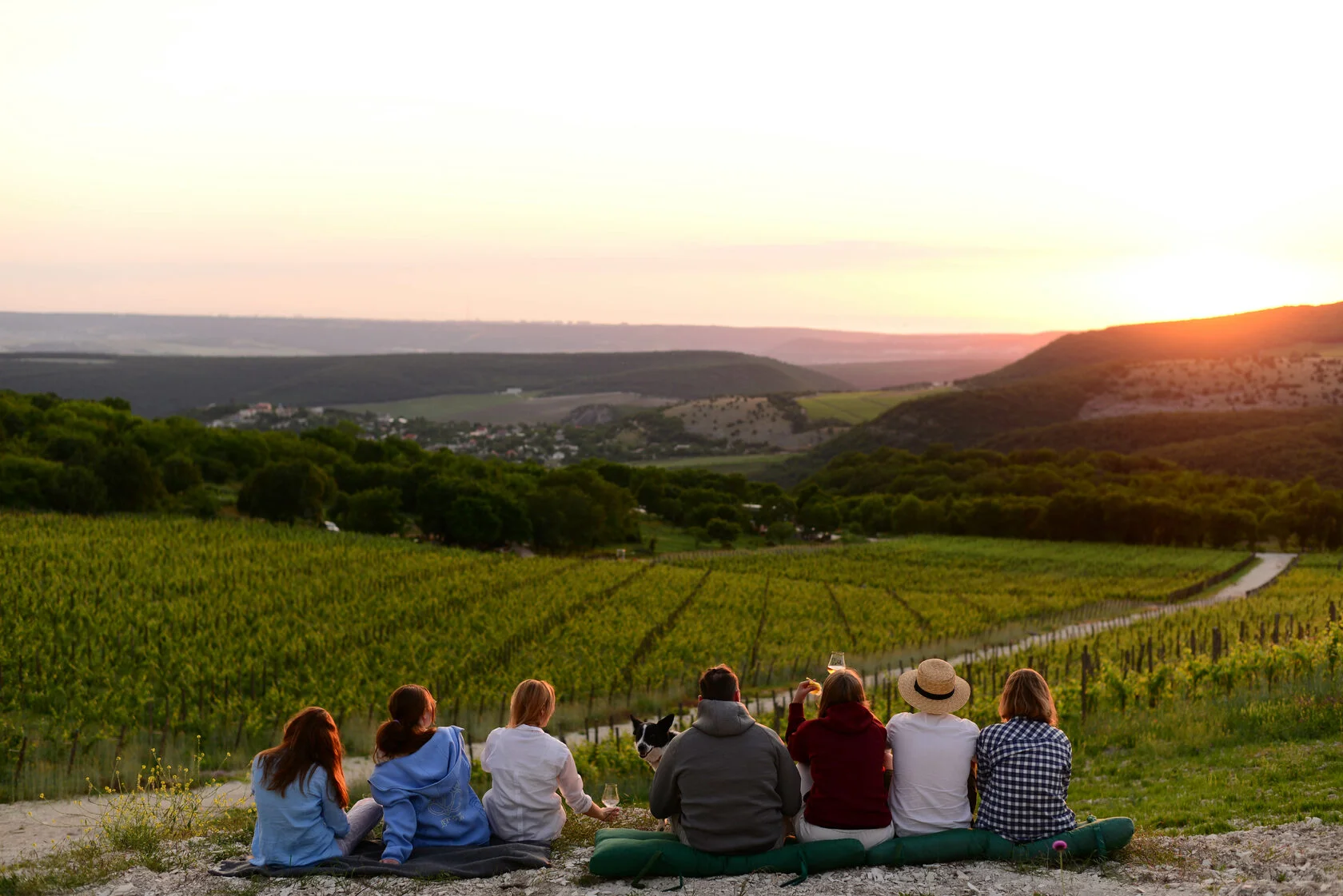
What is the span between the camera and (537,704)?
8.00 metres

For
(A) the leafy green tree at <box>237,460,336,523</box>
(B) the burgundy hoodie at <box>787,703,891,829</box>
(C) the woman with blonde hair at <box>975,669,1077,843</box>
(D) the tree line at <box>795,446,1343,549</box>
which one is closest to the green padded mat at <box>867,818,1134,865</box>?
(C) the woman with blonde hair at <box>975,669,1077,843</box>

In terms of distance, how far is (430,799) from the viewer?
320 inches

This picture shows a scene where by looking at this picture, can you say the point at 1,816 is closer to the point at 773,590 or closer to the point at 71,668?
the point at 71,668

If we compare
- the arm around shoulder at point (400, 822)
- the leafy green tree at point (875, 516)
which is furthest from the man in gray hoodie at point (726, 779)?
the leafy green tree at point (875, 516)

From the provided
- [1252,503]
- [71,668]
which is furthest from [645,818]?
[1252,503]

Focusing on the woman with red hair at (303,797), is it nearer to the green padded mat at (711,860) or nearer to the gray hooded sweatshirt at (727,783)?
the green padded mat at (711,860)

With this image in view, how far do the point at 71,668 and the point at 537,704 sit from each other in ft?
55.4

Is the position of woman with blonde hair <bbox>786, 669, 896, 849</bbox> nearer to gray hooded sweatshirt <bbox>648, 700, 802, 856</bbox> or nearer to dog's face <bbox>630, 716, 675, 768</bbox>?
gray hooded sweatshirt <bbox>648, 700, 802, 856</bbox>

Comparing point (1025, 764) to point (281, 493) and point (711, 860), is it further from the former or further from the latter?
point (281, 493)

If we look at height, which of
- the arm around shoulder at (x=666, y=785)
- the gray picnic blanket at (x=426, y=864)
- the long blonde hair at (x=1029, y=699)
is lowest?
the gray picnic blanket at (x=426, y=864)

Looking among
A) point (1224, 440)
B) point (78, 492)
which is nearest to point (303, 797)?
point (78, 492)

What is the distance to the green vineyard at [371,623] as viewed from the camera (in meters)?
19.1

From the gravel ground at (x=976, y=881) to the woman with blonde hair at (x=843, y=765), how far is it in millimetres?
318

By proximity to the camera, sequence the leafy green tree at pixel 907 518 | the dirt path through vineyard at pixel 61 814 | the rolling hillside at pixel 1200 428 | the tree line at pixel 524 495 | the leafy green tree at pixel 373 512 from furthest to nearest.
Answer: the rolling hillside at pixel 1200 428
the leafy green tree at pixel 907 518
the leafy green tree at pixel 373 512
the tree line at pixel 524 495
the dirt path through vineyard at pixel 61 814
